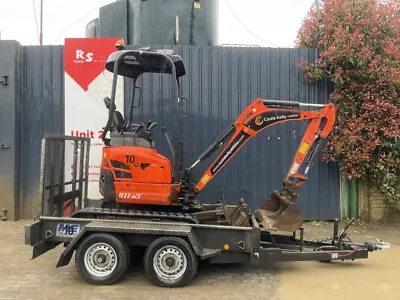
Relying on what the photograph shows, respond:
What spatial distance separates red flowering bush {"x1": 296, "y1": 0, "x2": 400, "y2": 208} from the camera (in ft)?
24.8

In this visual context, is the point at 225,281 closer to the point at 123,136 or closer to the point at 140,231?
the point at 140,231

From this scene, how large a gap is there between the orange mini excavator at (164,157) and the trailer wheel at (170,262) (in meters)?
0.63

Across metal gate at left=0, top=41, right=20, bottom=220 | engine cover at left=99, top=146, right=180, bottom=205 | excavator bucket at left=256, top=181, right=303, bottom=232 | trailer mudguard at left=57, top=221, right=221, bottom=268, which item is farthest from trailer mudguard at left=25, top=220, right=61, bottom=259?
metal gate at left=0, top=41, right=20, bottom=220

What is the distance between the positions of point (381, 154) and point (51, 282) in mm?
6429

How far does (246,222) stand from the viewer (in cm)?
538

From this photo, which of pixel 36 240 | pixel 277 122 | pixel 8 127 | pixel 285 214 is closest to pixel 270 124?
pixel 277 122

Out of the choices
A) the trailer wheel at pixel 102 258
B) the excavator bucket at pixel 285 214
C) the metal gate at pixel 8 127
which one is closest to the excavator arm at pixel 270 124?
the excavator bucket at pixel 285 214

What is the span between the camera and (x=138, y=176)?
5152 millimetres

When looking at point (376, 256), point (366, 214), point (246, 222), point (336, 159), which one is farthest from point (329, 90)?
point (246, 222)

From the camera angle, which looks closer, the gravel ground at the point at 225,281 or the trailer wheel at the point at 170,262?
the gravel ground at the point at 225,281

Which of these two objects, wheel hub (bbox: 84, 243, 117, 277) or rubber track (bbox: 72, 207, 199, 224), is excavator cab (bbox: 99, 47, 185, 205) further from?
wheel hub (bbox: 84, 243, 117, 277)

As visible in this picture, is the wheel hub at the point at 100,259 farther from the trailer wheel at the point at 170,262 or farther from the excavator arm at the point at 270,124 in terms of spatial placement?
the excavator arm at the point at 270,124

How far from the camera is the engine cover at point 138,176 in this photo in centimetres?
514

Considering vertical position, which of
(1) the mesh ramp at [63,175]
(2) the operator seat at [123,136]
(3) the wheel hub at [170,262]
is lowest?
(3) the wheel hub at [170,262]
